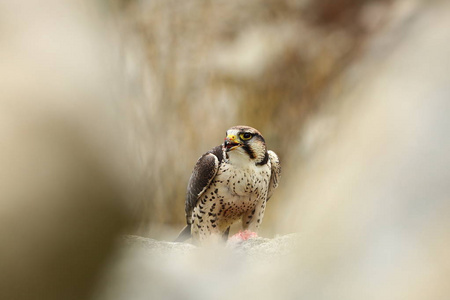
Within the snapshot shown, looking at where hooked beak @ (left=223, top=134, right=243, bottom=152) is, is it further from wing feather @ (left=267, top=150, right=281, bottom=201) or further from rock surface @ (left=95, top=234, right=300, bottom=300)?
rock surface @ (left=95, top=234, right=300, bottom=300)

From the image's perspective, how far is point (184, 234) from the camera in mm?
1562

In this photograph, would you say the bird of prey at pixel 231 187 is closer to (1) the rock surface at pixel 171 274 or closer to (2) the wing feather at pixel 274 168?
(2) the wing feather at pixel 274 168

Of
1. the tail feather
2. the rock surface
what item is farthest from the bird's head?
the rock surface

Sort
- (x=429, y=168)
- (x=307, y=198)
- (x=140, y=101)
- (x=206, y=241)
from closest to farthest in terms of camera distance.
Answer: (x=429, y=168) < (x=307, y=198) < (x=140, y=101) < (x=206, y=241)

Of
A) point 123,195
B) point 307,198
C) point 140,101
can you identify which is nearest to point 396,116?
point 307,198

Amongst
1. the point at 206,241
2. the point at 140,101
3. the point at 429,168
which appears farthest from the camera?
the point at 206,241

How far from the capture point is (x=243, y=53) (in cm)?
143

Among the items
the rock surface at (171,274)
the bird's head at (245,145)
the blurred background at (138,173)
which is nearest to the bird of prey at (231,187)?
the bird's head at (245,145)

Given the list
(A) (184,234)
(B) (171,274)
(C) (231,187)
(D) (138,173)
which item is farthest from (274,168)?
(B) (171,274)

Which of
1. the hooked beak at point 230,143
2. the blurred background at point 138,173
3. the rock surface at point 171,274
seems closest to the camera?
the blurred background at point 138,173

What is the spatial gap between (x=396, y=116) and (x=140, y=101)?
2.09ft

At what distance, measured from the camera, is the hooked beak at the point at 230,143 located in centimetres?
129

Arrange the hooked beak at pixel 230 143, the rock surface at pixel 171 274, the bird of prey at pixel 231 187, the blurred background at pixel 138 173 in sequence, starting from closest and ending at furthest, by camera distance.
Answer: the blurred background at pixel 138 173 < the rock surface at pixel 171 274 < the hooked beak at pixel 230 143 < the bird of prey at pixel 231 187

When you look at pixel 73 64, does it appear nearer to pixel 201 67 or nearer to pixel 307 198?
pixel 307 198
